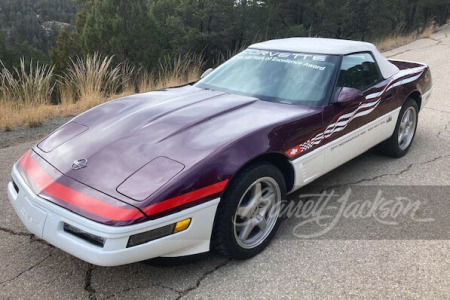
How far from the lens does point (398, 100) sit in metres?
4.09

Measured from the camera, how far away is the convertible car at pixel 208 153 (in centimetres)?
211

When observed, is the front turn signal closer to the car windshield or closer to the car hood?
the car hood

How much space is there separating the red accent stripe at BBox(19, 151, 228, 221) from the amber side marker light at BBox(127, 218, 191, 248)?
0.35ft

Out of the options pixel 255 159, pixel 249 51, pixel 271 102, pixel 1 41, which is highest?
pixel 249 51

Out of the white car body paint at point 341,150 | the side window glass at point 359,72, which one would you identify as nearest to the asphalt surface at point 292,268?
the white car body paint at point 341,150

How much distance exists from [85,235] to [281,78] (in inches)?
84.3

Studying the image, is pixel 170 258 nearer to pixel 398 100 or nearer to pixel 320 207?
pixel 320 207

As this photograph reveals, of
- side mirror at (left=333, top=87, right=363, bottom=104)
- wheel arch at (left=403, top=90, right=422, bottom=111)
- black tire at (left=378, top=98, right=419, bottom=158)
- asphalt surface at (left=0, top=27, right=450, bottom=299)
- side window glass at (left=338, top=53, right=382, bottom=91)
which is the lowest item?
asphalt surface at (left=0, top=27, right=450, bottom=299)

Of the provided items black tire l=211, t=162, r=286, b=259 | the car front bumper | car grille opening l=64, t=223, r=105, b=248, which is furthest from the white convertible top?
car grille opening l=64, t=223, r=105, b=248

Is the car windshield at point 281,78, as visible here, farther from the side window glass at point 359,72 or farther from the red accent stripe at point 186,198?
the red accent stripe at point 186,198

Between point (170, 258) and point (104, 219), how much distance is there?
49 cm

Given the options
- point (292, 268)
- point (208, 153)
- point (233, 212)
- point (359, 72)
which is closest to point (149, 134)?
point (208, 153)

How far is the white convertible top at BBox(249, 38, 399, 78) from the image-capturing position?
11.8ft

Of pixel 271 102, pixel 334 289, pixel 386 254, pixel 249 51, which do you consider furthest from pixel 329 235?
pixel 249 51
